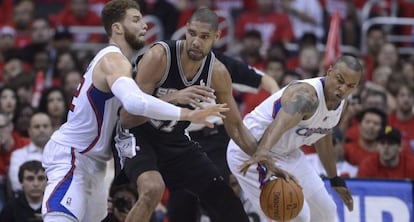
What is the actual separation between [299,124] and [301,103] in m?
0.32

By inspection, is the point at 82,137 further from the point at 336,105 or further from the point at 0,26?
the point at 0,26

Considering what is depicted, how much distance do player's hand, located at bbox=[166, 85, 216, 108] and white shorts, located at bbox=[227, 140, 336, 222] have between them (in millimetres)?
1620

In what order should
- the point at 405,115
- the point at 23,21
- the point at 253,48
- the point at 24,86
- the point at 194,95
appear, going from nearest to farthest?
the point at 194,95, the point at 405,115, the point at 24,86, the point at 253,48, the point at 23,21

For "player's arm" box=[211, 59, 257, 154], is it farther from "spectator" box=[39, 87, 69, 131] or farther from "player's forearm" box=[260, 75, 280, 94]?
"spectator" box=[39, 87, 69, 131]

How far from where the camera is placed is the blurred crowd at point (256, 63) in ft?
36.1

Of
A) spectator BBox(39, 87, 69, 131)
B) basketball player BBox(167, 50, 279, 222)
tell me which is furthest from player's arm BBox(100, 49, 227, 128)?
spectator BBox(39, 87, 69, 131)

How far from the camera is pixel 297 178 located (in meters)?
8.79

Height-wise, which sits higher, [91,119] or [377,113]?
[91,119]

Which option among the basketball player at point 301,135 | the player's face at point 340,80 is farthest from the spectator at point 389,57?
the player's face at point 340,80

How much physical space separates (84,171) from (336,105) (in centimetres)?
218

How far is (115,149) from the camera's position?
7891 millimetres

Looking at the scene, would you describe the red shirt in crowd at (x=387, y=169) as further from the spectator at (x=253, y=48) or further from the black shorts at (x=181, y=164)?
the black shorts at (x=181, y=164)

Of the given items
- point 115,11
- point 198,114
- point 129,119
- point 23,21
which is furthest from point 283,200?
point 23,21

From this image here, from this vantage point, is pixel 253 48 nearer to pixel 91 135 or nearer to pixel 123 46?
pixel 123 46
